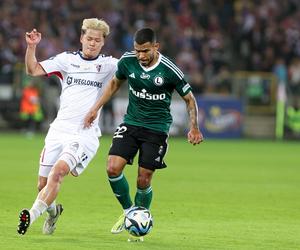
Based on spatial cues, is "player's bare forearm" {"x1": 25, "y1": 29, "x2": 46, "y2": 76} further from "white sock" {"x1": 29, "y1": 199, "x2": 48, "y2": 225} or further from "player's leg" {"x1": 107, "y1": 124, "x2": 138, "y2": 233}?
"white sock" {"x1": 29, "y1": 199, "x2": 48, "y2": 225}

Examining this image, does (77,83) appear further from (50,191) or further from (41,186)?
(50,191)

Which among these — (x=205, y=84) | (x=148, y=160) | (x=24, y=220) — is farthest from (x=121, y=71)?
(x=205, y=84)

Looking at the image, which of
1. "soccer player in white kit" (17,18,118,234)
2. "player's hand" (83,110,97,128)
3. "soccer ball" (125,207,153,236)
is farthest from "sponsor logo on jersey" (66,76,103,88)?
"soccer ball" (125,207,153,236)

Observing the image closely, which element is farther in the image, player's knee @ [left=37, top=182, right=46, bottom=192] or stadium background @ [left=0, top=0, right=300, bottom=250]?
stadium background @ [left=0, top=0, right=300, bottom=250]

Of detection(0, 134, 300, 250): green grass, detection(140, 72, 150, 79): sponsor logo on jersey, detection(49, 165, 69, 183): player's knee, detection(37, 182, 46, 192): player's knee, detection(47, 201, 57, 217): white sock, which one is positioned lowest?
detection(0, 134, 300, 250): green grass

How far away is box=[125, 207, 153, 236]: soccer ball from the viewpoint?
9.67 metres

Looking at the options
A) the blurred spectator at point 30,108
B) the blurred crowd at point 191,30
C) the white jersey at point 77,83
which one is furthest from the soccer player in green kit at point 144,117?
the blurred crowd at point 191,30

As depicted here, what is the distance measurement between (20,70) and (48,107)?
1.48 meters

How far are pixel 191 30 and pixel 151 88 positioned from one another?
22.2m

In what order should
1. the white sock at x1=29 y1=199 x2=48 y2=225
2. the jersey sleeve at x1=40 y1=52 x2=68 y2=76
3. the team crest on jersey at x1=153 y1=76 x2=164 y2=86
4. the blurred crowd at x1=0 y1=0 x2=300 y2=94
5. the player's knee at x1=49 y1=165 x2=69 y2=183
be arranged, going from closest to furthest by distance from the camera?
the white sock at x1=29 y1=199 x2=48 y2=225, the player's knee at x1=49 y1=165 x2=69 y2=183, the team crest on jersey at x1=153 y1=76 x2=164 y2=86, the jersey sleeve at x1=40 y1=52 x2=68 y2=76, the blurred crowd at x1=0 y1=0 x2=300 y2=94

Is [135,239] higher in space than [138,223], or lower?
lower

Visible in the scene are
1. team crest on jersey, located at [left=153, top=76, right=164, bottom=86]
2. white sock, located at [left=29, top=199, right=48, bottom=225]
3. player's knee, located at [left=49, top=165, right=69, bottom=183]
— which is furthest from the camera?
team crest on jersey, located at [left=153, top=76, right=164, bottom=86]

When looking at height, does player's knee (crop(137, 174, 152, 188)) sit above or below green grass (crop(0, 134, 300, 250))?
above

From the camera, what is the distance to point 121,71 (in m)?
10.3
